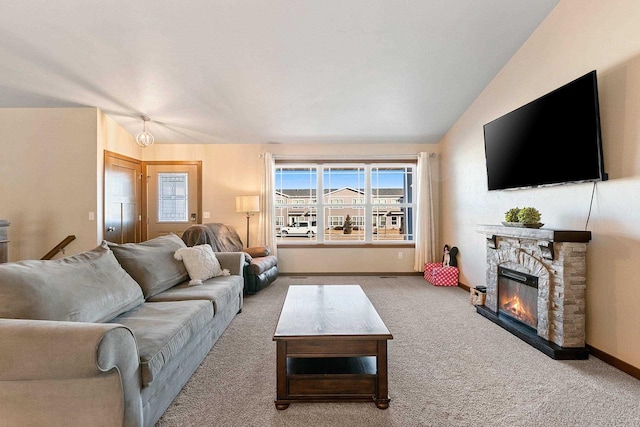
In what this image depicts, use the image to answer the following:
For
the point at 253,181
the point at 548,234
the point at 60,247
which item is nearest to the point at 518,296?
the point at 548,234

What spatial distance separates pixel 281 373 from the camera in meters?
1.89

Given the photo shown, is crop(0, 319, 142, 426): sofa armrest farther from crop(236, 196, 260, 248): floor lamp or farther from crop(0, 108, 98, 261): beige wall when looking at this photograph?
crop(236, 196, 260, 248): floor lamp

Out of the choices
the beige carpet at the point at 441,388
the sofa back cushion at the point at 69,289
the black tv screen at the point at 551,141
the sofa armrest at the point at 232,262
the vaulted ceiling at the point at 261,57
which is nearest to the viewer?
the sofa back cushion at the point at 69,289

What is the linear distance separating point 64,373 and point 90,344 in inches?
7.0

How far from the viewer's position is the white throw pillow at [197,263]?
317 cm

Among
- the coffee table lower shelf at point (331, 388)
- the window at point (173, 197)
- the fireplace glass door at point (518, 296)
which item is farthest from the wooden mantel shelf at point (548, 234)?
the window at point (173, 197)

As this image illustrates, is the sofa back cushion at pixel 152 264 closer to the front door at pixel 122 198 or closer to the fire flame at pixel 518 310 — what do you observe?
the front door at pixel 122 198

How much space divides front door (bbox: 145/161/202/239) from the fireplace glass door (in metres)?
4.70

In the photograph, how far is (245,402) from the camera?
1941 mm

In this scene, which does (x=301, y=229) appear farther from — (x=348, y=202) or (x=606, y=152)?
(x=606, y=152)

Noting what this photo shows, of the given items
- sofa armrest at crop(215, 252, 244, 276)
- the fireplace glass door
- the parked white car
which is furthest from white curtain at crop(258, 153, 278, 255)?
the fireplace glass door

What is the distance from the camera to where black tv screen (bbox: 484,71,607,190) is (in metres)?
2.50

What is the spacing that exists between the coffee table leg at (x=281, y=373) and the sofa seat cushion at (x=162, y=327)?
576mm

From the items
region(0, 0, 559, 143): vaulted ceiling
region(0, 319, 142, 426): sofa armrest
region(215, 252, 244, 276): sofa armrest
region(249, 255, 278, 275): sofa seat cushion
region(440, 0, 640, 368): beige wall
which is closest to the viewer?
region(0, 319, 142, 426): sofa armrest
